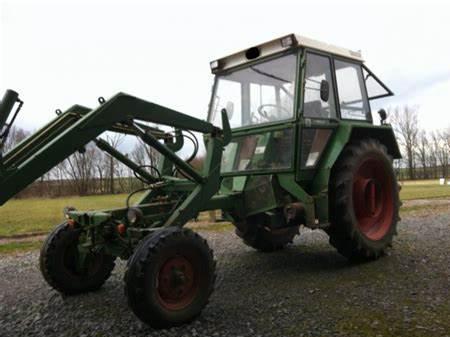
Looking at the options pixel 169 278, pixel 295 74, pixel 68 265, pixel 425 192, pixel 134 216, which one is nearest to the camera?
pixel 169 278

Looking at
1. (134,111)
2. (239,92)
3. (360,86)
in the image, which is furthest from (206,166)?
(360,86)

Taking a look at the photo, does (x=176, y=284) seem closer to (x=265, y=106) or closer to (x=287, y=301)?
(x=287, y=301)

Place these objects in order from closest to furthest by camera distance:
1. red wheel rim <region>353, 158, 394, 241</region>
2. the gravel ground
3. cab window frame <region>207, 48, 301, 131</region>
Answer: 1. the gravel ground
2. cab window frame <region>207, 48, 301, 131</region>
3. red wheel rim <region>353, 158, 394, 241</region>

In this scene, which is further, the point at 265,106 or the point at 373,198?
the point at 373,198

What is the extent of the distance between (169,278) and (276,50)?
10.0 feet

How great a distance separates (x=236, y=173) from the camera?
5.23 m

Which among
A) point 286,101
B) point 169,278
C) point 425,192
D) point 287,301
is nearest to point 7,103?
point 169,278

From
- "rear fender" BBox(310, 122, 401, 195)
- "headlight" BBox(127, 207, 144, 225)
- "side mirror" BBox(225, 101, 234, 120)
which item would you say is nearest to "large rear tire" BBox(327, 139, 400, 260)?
"rear fender" BBox(310, 122, 401, 195)

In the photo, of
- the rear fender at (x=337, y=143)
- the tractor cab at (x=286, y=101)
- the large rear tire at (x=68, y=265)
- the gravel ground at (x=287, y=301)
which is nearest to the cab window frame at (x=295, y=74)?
the tractor cab at (x=286, y=101)

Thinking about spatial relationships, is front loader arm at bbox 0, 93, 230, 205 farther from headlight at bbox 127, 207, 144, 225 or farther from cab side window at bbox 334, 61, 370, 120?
cab side window at bbox 334, 61, 370, 120

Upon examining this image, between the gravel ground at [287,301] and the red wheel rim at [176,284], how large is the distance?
21 cm

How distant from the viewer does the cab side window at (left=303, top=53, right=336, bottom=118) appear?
5133 millimetres

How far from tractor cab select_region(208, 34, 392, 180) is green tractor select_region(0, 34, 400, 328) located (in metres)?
0.02

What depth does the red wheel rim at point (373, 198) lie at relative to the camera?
18.1 feet
